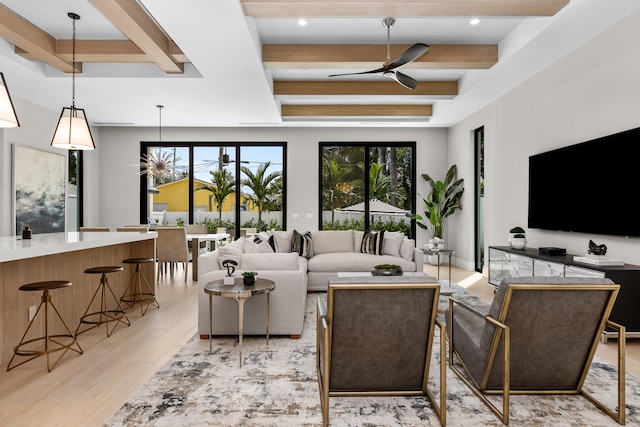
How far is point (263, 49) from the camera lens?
4637 mm

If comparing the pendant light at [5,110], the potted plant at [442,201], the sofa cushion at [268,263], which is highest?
the pendant light at [5,110]

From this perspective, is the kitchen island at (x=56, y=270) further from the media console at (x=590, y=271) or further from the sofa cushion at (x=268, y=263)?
the media console at (x=590, y=271)

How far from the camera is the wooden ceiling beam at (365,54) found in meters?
4.63

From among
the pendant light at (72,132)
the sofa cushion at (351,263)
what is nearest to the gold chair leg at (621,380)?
the sofa cushion at (351,263)

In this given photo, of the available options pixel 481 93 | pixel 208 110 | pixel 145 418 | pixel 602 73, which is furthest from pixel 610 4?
pixel 208 110

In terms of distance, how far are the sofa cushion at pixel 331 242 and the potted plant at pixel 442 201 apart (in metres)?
2.37

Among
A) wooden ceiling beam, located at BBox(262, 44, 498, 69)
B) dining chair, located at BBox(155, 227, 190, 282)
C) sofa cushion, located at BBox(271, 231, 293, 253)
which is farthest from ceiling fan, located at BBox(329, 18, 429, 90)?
dining chair, located at BBox(155, 227, 190, 282)

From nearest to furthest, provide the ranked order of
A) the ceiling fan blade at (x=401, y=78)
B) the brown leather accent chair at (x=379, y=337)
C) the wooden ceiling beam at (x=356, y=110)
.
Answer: the brown leather accent chair at (x=379, y=337) → the ceiling fan blade at (x=401, y=78) → the wooden ceiling beam at (x=356, y=110)

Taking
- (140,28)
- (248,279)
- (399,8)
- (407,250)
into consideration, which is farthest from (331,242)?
(140,28)

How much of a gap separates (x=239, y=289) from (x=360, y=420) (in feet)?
4.40

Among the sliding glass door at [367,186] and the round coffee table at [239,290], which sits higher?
the sliding glass door at [367,186]

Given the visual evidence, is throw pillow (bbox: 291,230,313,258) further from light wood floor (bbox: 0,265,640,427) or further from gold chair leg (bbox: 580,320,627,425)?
gold chair leg (bbox: 580,320,627,425)

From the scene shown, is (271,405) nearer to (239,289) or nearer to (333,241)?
(239,289)

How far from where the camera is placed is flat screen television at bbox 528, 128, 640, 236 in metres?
3.55
